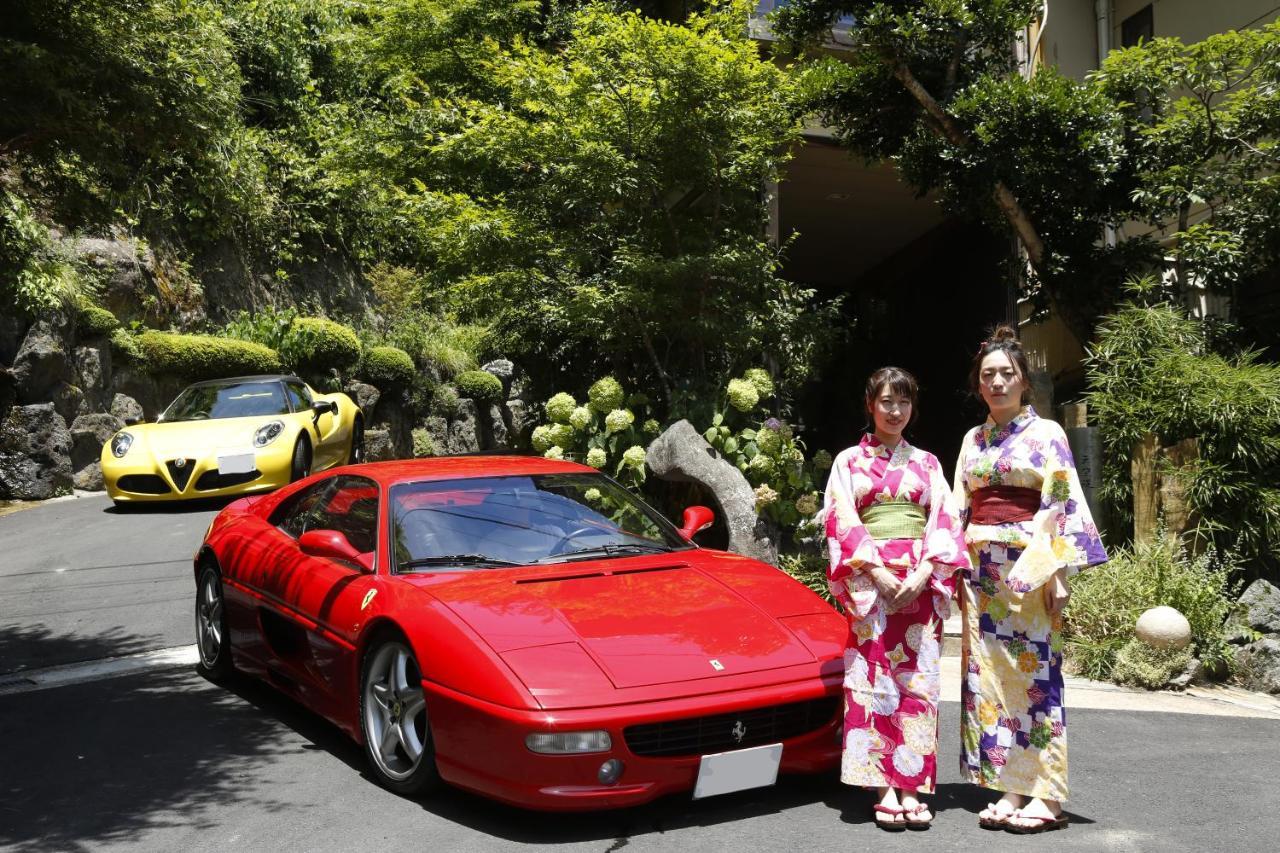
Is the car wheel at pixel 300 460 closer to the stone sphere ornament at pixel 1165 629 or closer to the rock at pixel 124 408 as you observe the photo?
the rock at pixel 124 408

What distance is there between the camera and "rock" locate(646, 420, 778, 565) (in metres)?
8.41

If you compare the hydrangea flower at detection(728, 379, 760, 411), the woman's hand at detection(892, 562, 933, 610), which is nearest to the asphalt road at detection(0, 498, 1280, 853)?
the woman's hand at detection(892, 562, 933, 610)

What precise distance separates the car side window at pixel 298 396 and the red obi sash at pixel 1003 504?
347 inches

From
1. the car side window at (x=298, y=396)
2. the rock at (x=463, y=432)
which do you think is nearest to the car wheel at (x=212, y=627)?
the car side window at (x=298, y=396)

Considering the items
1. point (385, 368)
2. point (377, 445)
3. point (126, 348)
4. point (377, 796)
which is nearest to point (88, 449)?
point (126, 348)

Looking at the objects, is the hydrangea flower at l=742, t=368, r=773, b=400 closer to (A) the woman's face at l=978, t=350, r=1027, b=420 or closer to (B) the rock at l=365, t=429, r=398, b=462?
(A) the woman's face at l=978, t=350, r=1027, b=420

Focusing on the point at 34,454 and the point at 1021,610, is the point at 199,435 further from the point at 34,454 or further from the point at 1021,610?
the point at 1021,610

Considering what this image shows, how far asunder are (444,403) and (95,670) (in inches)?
523

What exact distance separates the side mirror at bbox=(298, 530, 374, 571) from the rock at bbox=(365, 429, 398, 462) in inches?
517

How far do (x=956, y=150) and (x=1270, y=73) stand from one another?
7.35 ft

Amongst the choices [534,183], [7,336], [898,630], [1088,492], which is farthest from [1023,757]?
[7,336]

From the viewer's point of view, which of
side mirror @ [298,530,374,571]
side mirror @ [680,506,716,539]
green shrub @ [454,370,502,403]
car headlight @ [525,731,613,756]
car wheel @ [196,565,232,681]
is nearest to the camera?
car headlight @ [525,731,613,756]

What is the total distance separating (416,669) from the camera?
4062 mm

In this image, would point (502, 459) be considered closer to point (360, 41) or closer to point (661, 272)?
point (661, 272)
